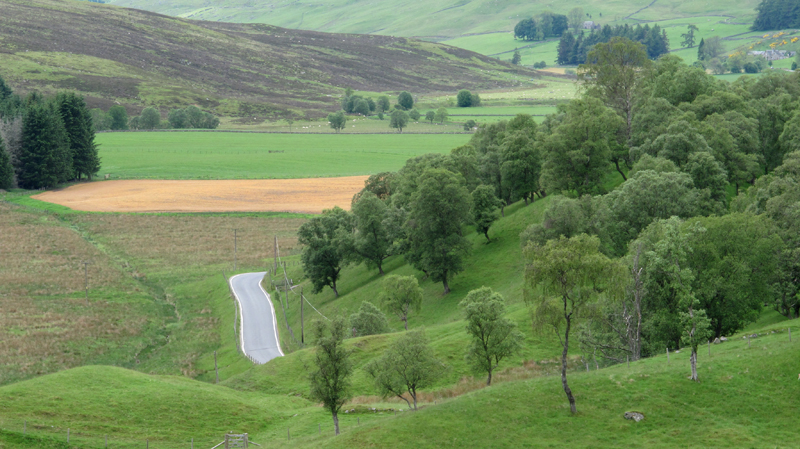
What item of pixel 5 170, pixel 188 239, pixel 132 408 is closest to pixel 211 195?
pixel 188 239

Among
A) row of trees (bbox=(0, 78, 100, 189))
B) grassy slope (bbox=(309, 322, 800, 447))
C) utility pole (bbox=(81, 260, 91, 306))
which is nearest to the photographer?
grassy slope (bbox=(309, 322, 800, 447))

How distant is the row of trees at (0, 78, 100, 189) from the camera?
567ft

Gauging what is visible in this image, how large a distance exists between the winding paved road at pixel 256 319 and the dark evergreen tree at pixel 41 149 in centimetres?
8633

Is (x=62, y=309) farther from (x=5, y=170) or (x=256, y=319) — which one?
(x=5, y=170)

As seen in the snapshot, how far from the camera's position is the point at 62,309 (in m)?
93.8

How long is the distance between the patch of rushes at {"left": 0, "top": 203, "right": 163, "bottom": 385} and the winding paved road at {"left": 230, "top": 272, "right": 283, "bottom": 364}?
38.2 ft

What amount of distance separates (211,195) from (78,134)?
1683 inches

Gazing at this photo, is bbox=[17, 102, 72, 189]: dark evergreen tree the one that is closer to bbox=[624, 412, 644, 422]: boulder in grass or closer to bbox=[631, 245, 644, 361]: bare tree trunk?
bbox=[631, 245, 644, 361]: bare tree trunk

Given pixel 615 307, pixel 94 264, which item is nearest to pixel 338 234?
A: pixel 94 264

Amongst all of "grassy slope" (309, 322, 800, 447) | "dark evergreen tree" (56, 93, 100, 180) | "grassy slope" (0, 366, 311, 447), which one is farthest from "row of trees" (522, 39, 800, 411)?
"dark evergreen tree" (56, 93, 100, 180)

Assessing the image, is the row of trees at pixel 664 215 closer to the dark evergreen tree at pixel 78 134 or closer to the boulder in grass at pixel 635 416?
the boulder in grass at pixel 635 416

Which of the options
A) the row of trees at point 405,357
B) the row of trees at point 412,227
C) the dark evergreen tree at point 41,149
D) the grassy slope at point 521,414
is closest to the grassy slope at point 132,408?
the grassy slope at point 521,414

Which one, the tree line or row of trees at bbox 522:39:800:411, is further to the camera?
the tree line

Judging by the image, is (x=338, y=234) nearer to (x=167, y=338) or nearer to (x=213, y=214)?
(x=167, y=338)
